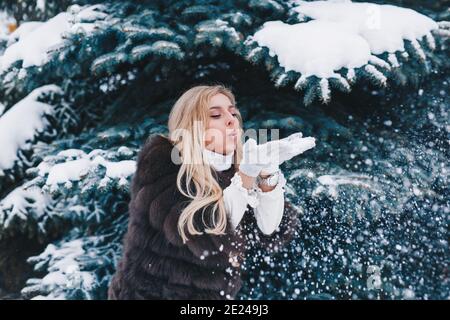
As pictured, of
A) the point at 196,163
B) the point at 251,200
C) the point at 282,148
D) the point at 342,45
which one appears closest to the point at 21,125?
the point at 196,163

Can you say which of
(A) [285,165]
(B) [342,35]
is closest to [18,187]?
(A) [285,165]

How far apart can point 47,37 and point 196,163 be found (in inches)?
48.2

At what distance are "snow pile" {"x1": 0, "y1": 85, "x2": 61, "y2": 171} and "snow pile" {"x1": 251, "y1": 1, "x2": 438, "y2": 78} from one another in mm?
1370

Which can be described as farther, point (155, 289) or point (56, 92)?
point (56, 92)

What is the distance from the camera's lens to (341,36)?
8.91ft

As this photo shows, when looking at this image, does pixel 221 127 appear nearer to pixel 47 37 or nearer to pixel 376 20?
pixel 376 20

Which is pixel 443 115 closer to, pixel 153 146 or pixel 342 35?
pixel 342 35

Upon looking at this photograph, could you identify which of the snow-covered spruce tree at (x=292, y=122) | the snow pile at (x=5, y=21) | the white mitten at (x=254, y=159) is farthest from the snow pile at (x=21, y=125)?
the white mitten at (x=254, y=159)

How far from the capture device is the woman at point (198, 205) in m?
2.32

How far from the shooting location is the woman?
232cm

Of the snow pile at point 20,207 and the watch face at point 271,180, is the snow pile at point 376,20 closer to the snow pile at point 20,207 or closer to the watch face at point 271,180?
the watch face at point 271,180

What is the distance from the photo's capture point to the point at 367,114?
3.06 meters

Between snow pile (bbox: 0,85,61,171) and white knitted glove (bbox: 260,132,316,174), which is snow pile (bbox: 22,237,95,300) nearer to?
snow pile (bbox: 0,85,61,171)

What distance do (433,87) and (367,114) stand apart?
0.39 meters
